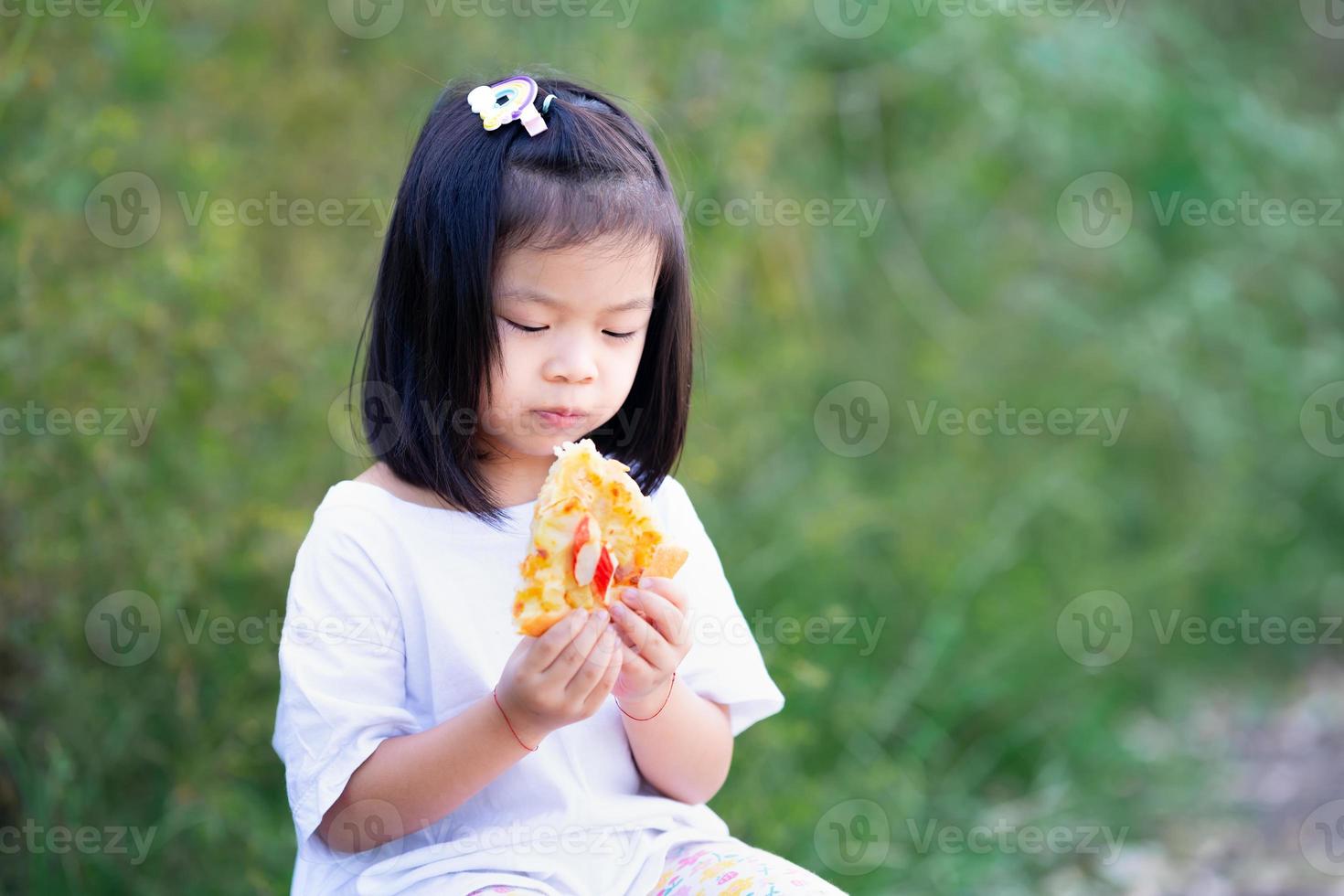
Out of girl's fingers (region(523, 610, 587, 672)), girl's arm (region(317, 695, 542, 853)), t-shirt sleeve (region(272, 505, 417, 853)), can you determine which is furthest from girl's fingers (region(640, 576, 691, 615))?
t-shirt sleeve (region(272, 505, 417, 853))

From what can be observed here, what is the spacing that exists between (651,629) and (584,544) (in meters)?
0.13

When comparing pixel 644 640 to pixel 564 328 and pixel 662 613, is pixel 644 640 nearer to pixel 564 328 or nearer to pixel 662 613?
pixel 662 613

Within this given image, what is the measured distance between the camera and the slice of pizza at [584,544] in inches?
61.7

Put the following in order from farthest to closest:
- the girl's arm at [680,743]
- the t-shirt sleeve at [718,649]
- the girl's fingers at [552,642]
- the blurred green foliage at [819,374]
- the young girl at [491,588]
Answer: the blurred green foliage at [819,374] < the t-shirt sleeve at [718,649] < the girl's arm at [680,743] < the young girl at [491,588] < the girl's fingers at [552,642]

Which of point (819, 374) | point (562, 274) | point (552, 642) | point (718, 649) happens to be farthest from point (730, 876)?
point (819, 374)

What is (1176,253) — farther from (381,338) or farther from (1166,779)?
(381,338)

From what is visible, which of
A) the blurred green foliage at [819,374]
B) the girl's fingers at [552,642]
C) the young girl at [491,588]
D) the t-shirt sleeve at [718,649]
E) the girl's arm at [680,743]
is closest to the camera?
the girl's fingers at [552,642]

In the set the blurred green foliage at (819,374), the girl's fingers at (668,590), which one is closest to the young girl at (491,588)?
the girl's fingers at (668,590)

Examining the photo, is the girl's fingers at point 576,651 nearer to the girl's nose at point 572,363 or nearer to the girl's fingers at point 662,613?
the girl's fingers at point 662,613

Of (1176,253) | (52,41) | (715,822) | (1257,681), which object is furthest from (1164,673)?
(52,41)

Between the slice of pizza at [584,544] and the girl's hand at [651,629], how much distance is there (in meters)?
0.03

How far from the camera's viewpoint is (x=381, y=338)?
183cm

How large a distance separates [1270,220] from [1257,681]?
147cm

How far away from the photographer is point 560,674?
5.08ft
